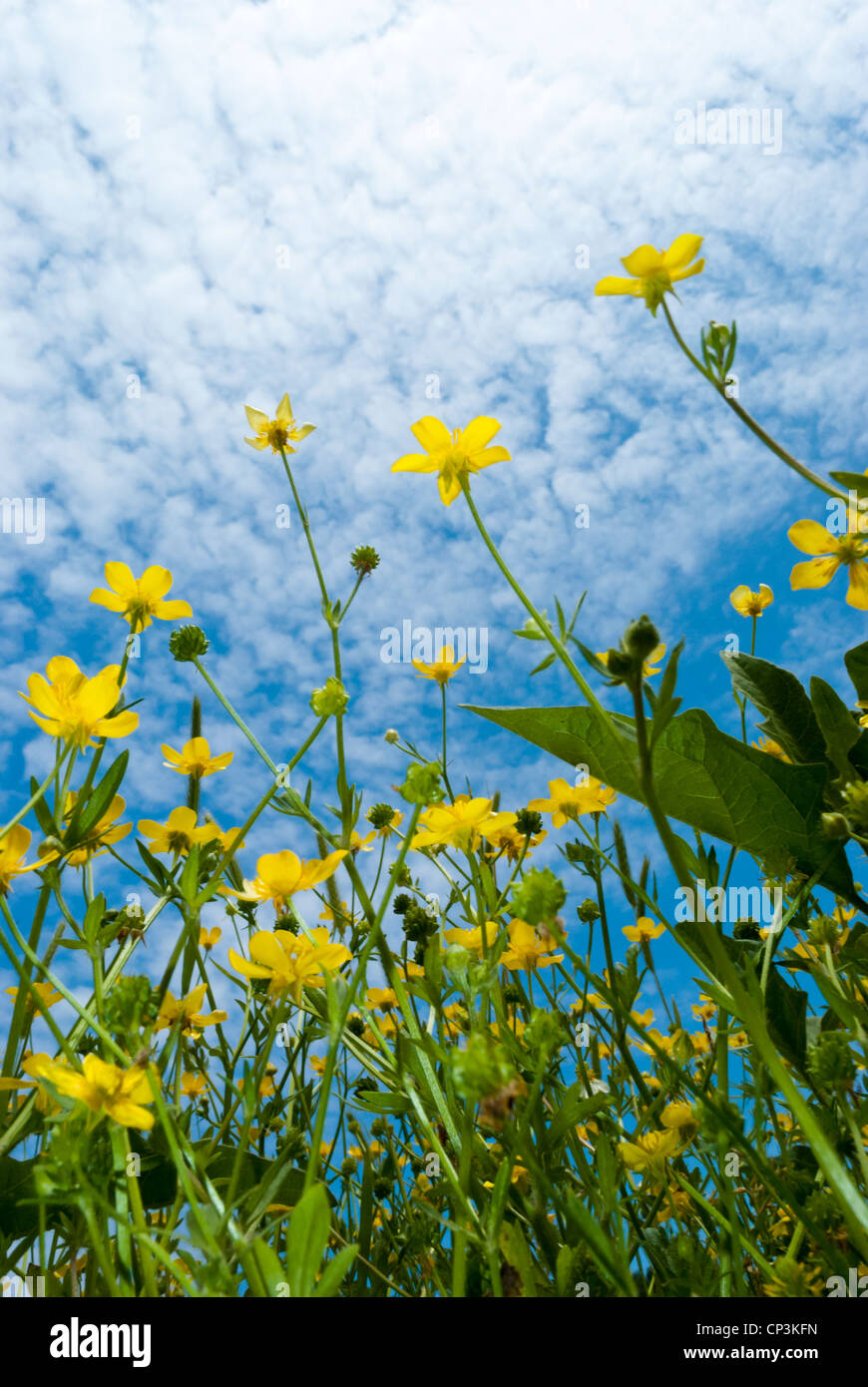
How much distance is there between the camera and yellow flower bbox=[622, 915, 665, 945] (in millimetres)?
1325

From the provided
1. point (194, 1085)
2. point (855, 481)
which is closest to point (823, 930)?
point (855, 481)

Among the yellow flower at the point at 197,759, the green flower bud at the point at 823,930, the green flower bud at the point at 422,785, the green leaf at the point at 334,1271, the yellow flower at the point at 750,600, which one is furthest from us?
the yellow flower at the point at 750,600

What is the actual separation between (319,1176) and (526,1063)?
0.41m

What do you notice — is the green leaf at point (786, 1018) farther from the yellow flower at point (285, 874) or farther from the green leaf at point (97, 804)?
the green leaf at point (97, 804)

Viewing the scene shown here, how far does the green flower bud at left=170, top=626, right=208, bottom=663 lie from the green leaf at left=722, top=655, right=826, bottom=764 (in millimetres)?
556

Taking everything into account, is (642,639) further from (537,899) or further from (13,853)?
(13,853)

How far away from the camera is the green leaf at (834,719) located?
2.17 feet

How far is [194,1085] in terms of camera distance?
1.08m

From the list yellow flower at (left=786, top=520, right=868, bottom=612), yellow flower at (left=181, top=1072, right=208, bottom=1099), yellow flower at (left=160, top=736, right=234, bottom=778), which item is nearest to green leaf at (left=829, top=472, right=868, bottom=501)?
yellow flower at (left=786, top=520, right=868, bottom=612)

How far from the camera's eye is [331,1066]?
0.37 m

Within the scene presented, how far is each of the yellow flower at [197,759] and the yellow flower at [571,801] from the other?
388 mm

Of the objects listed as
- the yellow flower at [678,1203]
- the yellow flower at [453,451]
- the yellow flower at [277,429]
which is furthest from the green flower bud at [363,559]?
the yellow flower at [678,1203]
